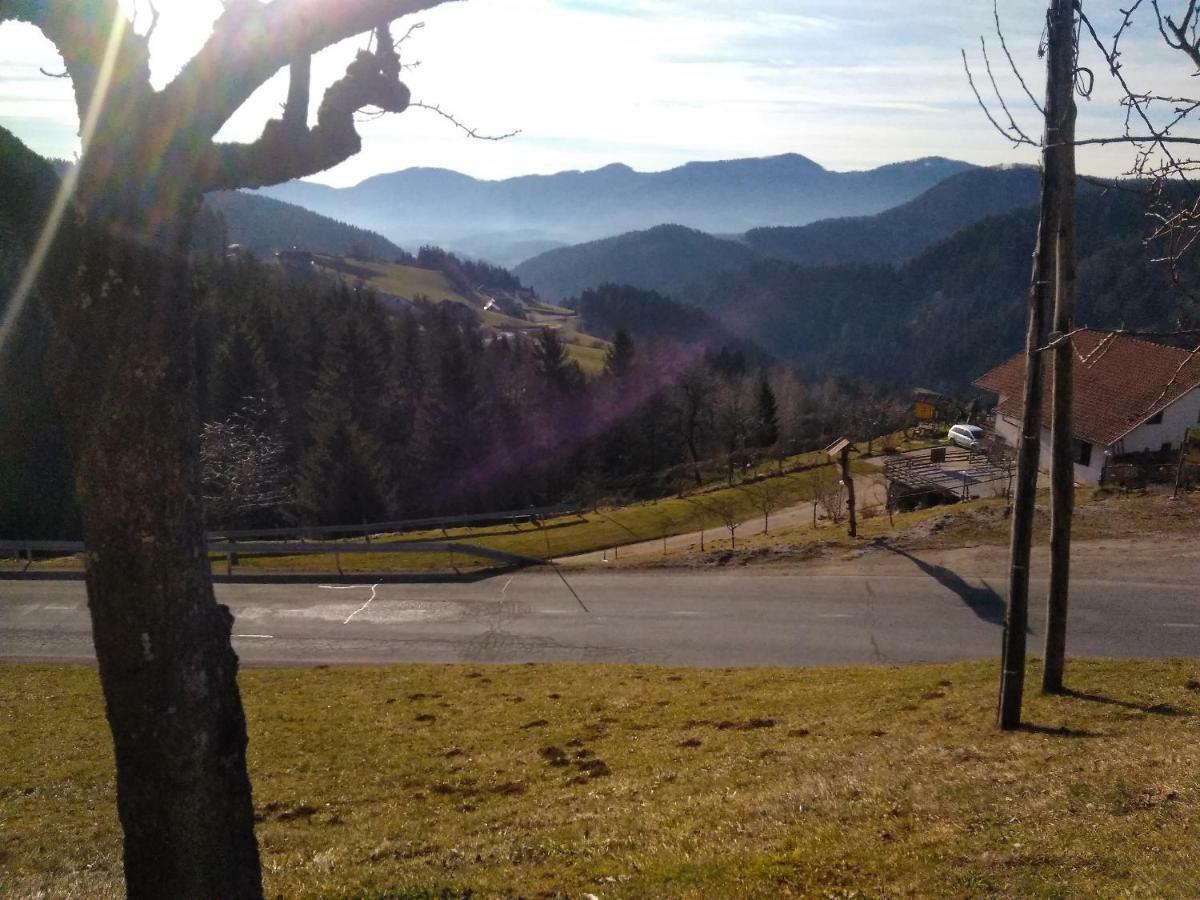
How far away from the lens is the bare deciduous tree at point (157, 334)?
4.27m

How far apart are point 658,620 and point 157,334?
1874cm

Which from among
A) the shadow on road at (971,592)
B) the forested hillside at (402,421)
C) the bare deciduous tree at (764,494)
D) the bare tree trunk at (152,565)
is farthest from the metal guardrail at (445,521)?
the bare tree trunk at (152,565)

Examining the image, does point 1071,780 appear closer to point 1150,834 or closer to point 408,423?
point 1150,834

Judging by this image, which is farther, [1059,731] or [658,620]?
[658,620]

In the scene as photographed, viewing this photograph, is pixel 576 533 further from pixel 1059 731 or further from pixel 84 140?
pixel 84 140

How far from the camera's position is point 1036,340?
10336 millimetres

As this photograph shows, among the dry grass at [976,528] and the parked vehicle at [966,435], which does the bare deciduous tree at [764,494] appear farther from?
the dry grass at [976,528]

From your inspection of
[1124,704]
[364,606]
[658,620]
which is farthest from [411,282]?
[1124,704]

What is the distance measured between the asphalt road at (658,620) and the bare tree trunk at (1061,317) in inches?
233

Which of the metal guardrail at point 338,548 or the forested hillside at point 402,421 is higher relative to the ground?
the forested hillside at point 402,421

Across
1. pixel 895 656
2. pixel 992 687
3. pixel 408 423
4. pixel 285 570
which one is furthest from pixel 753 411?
pixel 992 687

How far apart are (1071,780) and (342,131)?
8.82m

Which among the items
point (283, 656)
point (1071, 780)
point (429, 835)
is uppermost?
point (1071, 780)

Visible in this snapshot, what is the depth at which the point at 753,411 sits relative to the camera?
235ft
